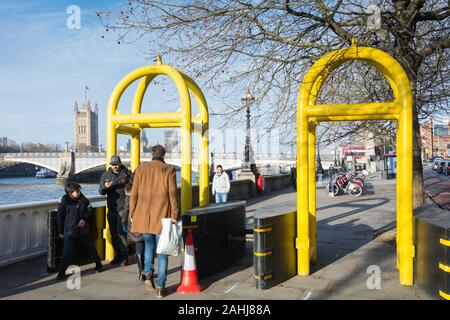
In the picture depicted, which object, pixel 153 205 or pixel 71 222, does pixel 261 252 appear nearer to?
pixel 153 205

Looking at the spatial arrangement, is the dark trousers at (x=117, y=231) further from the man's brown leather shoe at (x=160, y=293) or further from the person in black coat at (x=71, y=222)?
the man's brown leather shoe at (x=160, y=293)

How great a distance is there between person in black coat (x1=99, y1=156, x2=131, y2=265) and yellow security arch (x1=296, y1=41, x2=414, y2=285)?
2567 mm

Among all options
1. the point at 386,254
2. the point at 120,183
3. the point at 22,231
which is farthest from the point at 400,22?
the point at 22,231

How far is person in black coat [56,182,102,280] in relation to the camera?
5957 millimetres

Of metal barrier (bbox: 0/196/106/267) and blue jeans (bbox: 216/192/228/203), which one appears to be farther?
blue jeans (bbox: 216/192/228/203)

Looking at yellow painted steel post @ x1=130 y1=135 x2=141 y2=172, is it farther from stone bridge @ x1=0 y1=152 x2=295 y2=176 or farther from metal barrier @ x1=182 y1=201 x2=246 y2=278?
stone bridge @ x1=0 y1=152 x2=295 y2=176

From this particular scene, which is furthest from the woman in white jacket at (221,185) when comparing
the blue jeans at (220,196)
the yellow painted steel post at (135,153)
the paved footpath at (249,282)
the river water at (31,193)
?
the river water at (31,193)

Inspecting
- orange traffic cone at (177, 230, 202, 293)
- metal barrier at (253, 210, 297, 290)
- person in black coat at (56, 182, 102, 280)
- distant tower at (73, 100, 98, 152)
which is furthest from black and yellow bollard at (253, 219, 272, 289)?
distant tower at (73, 100, 98, 152)

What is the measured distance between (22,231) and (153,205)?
3.16m

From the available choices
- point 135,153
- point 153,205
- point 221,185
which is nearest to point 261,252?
point 153,205

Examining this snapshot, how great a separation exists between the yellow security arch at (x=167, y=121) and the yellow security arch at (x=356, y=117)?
1786 mm
